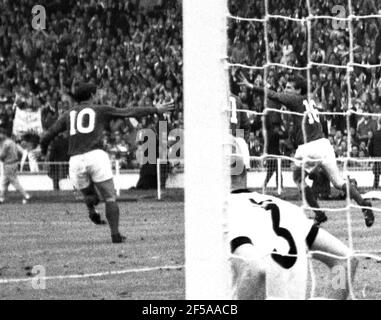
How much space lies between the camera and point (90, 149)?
13781mm

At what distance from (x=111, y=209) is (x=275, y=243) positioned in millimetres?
6905

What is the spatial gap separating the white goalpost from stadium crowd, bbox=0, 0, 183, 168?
59.8 feet

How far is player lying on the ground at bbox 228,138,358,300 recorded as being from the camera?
584 cm

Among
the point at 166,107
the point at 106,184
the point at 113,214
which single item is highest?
the point at 166,107

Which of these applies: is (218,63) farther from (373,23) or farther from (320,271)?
(373,23)

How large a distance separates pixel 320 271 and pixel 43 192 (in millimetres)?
12291

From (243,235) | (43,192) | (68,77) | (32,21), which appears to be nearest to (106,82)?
(68,77)

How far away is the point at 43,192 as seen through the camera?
854 inches

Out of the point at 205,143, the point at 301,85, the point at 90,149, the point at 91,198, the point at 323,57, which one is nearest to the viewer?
the point at 205,143

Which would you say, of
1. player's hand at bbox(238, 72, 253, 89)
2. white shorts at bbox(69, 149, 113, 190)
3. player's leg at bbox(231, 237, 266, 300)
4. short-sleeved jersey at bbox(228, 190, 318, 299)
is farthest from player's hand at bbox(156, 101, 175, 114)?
player's leg at bbox(231, 237, 266, 300)

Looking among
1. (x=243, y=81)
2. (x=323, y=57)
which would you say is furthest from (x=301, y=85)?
(x=243, y=81)

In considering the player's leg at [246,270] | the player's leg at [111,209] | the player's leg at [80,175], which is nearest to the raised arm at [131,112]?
the player's leg at [80,175]

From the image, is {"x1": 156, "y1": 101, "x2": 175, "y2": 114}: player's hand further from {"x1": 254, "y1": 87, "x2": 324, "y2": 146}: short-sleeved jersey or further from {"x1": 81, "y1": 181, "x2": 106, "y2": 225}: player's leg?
{"x1": 81, "y1": 181, "x2": 106, "y2": 225}: player's leg

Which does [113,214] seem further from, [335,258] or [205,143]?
[205,143]
